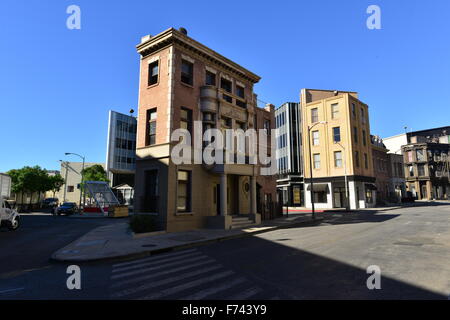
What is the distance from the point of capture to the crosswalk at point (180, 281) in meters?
5.54

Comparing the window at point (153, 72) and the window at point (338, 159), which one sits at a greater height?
the window at point (153, 72)

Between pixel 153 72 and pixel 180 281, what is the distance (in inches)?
632

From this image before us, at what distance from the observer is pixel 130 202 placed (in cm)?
5038

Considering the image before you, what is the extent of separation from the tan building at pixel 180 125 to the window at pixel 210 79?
0.26 feet

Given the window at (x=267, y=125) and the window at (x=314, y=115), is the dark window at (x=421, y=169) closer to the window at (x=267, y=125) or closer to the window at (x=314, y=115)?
the window at (x=314, y=115)

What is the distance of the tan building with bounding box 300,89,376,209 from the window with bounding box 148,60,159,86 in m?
30.8

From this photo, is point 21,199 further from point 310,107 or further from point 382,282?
point 382,282

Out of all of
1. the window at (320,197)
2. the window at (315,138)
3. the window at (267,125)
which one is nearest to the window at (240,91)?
the window at (267,125)

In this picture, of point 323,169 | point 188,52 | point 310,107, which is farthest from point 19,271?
point 310,107

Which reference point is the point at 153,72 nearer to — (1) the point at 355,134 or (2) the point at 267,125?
(2) the point at 267,125

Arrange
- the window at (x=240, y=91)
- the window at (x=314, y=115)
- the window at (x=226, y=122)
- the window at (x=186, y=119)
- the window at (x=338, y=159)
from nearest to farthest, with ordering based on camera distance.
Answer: the window at (x=186, y=119) < the window at (x=226, y=122) < the window at (x=240, y=91) < the window at (x=338, y=159) < the window at (x=314, y=115)

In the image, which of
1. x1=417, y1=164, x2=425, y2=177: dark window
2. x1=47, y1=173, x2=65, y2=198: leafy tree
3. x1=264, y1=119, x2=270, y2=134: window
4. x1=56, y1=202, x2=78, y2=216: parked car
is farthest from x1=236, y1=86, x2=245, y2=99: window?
x1=417, y1=164, x2=425, y2=177: dark window
